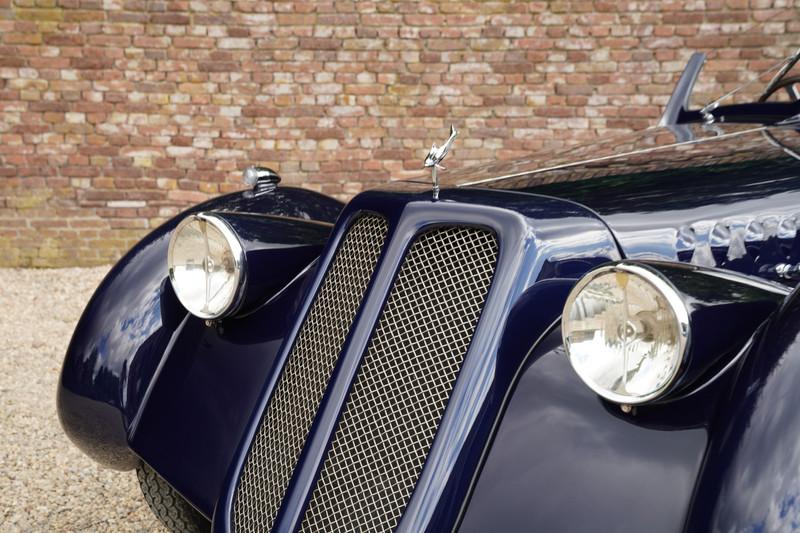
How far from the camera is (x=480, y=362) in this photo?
5.08ft

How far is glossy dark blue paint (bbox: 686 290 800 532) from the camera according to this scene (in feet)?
3.89

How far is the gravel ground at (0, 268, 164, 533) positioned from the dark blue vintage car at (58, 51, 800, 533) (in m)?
0.82

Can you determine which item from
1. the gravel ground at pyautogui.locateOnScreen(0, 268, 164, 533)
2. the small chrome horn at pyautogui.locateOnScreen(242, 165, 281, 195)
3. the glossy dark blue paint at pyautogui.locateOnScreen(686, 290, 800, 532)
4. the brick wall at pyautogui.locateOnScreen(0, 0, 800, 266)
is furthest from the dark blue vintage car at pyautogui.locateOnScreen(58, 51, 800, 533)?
the brick wall at pyautogui.locateOnScreen(0, 0, 800, 266)

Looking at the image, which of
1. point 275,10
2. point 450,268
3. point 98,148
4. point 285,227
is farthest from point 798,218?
point 98,148

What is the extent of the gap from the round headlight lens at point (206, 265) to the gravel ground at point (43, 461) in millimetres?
1208

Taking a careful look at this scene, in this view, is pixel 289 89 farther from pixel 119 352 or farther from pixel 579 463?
pixel 579 463

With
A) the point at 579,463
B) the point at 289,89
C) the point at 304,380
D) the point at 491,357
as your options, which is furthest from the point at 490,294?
the point at 289,89

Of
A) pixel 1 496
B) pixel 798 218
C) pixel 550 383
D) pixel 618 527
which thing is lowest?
pixel 1 496

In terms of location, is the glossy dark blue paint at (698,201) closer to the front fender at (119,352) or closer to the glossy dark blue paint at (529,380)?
the glossy dark blue paint at (529,380)

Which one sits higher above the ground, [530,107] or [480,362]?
[530,107]

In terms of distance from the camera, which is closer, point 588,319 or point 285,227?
point 588,319

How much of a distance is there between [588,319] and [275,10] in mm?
5657

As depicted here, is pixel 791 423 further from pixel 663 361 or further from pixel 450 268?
pixel 450 268

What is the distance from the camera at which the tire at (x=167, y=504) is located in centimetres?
240
